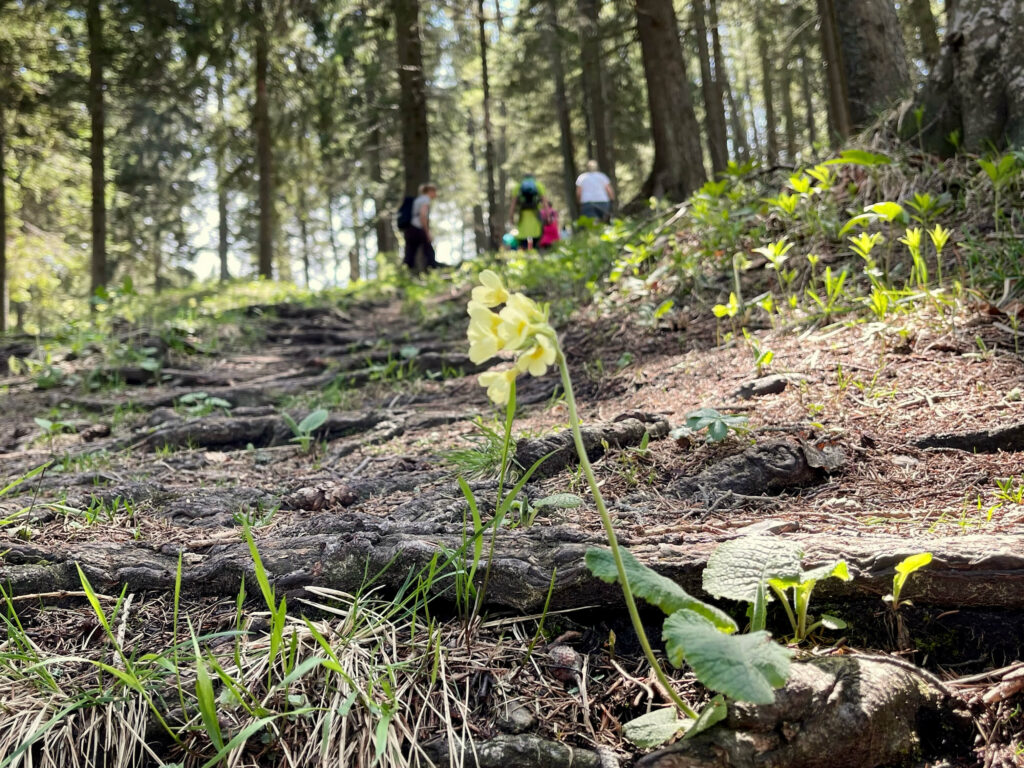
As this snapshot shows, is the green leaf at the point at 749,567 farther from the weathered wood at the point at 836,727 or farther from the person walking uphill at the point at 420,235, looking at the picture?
the person walking uphill at the point at 420,235

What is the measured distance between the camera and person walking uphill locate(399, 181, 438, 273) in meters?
11.4

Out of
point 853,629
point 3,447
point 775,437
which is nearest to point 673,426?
point 775,437

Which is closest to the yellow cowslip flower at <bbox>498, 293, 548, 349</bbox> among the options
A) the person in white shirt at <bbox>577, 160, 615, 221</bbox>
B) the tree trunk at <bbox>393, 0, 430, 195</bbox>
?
the person in white shirt at <bbox>577, 160, 615, 221</bbox>

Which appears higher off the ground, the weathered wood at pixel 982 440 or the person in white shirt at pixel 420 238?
the person in white shirt at pixel 420 238

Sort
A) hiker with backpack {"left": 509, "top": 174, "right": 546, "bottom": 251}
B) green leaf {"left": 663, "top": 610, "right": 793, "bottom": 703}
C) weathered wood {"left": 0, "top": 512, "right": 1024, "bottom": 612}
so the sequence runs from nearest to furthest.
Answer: green leaf {"left": 663, "top": 610, "right": 793, "bottom": 703}, weathered wood {"left": 0, "top": 512, "right": 1024, "bottom": 612}, hiker with backpack {"left": 509, "top": 174, "right": 546, "bottom": 251}

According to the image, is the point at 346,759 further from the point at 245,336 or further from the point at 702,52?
the point at 702,52

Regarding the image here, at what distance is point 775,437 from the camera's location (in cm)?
227

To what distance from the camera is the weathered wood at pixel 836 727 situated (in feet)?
3.78

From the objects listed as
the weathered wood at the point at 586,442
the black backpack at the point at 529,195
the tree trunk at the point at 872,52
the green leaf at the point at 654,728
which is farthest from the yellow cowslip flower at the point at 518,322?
the black backpack at the point at 529,195

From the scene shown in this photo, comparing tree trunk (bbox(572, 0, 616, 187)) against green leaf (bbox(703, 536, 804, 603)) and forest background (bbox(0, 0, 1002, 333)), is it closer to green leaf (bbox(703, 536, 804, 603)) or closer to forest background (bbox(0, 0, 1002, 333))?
forest background (bbox(0, 0, 1002, 333))

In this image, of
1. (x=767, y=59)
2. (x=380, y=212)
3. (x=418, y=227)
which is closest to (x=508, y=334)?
(x=418, y=227)

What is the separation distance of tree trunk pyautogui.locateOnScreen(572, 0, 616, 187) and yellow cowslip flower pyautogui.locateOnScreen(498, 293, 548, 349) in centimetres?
1248

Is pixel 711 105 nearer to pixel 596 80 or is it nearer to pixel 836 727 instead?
pixel 596 80

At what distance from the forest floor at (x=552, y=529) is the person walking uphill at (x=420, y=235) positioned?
26.6 feet
